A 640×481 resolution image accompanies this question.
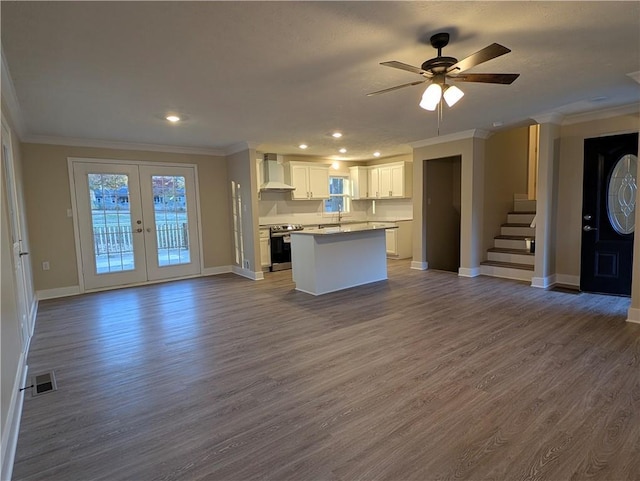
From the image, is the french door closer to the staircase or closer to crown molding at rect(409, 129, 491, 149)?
crown molding at rect(409, 129, 491, 149)

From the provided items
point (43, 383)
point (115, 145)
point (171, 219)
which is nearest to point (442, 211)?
point (171, 219)

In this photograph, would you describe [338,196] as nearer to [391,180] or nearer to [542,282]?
[391,180]

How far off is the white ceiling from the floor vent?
2365 mm

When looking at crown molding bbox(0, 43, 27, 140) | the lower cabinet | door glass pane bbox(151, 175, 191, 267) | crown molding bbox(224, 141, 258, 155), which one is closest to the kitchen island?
crown molding bbox(224, 141, 258, 155)

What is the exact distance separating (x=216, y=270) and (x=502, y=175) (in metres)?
5.57

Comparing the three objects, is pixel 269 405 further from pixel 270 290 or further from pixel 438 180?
pixel 438 180

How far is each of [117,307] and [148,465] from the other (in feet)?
11.3

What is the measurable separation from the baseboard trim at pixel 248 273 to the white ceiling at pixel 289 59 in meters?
2.58

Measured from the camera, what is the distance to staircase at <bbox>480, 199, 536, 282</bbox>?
562 centimetres

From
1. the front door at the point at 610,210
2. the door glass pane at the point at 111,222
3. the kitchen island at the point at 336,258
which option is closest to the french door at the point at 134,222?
the door glass pane at the point at 111,222

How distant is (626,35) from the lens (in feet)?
8.10

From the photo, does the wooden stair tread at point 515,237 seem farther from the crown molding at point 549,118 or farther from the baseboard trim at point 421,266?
the crown molding at point 549,118

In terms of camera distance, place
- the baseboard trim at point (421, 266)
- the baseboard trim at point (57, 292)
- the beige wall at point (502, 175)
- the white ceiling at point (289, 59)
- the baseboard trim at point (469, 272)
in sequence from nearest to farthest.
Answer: the white ceiling at point (289, 59) < the baseboard trim at point (57, 292) < the baseboard trim at point (469, 272) < the beige wall at point (502, 175) < the baseboard trim at point (421, 266)

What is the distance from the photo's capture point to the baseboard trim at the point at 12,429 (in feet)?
5.61
